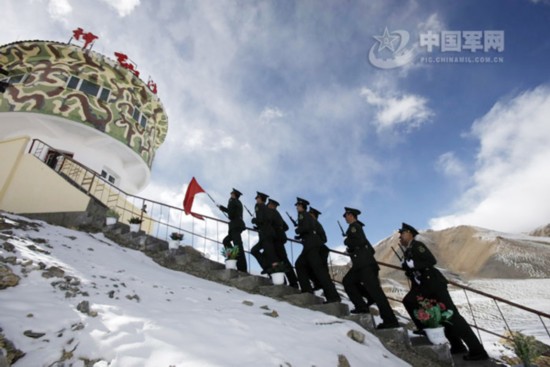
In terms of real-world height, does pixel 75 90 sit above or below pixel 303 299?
above

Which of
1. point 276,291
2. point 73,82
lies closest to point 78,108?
point 73,82

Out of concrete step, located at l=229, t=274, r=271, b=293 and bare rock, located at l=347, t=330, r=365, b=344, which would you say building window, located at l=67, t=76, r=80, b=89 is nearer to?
concrete step, located at l=229, t=274, r=271, b=293

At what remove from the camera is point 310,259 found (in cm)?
589

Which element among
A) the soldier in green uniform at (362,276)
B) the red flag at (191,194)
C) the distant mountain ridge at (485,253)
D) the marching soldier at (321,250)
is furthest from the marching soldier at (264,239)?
the distant mountain ridge at (485,253)

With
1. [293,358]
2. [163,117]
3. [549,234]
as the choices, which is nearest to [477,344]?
[293,358]

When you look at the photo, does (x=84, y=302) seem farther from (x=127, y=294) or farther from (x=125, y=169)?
(x=125, y=169)

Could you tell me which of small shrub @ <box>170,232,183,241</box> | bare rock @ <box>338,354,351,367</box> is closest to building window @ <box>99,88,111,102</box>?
small shrub @ <box>170,232,183,241</box>

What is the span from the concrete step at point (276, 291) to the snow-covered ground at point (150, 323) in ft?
1.17

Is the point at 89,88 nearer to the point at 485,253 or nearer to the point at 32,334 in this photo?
the point at 32,334

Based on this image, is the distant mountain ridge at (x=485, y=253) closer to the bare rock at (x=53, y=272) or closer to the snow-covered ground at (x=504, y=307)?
the snow-covered ground at (x=504, y=307)

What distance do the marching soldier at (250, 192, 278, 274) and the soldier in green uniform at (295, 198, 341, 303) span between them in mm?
772

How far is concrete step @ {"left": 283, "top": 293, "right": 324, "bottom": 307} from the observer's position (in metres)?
5.77

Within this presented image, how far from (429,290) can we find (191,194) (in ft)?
23.8

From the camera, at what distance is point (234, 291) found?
604 cm
